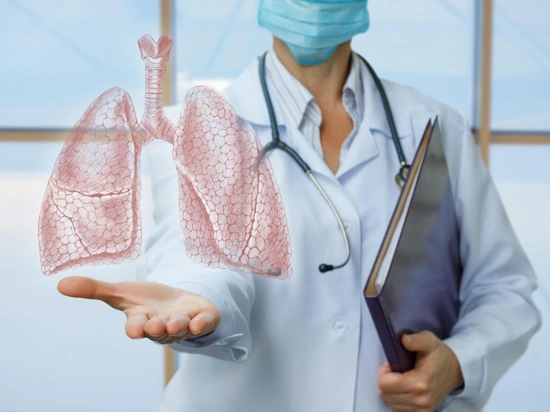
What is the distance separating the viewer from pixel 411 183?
0.49m

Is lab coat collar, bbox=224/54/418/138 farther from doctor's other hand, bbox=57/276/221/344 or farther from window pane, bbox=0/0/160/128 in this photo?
window pane, bbox=0/0/160/128

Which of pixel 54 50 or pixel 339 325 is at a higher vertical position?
pixel 54 50

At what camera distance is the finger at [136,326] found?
1.10 ft

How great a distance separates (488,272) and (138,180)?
364 millimetres

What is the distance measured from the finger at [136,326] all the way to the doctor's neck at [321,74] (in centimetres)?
29

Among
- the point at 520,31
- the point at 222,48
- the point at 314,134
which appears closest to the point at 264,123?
the point at 314,134

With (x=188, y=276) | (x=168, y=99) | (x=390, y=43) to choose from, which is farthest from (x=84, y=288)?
(x=390, y=43)

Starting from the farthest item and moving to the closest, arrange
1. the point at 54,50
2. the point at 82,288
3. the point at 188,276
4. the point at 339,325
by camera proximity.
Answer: the point at 54,50, the point at 339,325, the point at 188,276, the point at 82,288

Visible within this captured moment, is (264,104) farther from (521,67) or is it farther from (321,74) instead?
(521,67)

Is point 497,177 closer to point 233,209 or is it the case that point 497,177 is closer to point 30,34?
point 30,34

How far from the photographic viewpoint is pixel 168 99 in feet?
3.11

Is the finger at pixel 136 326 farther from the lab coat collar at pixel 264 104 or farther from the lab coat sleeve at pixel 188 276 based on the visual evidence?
the lab coat collar at pixel 264 104

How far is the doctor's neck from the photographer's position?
573mm

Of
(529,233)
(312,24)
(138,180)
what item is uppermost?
(312,24)
